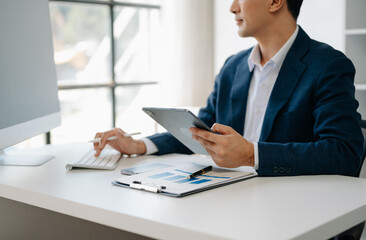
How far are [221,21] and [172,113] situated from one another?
348 cm

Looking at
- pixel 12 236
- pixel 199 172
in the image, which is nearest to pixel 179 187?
pixel 199 172

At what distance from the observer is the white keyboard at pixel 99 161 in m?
1.49

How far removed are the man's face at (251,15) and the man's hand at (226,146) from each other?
590 mm

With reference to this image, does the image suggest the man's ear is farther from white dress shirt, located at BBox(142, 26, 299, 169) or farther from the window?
the window

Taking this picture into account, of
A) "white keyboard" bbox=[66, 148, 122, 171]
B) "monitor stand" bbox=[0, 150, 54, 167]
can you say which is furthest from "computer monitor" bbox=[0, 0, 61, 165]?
"white keyboard" bbox=[66, 148, 122, 171]

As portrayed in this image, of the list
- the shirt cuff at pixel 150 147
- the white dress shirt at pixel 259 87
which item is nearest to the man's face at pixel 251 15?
the white dress shirt at pixel 259 87

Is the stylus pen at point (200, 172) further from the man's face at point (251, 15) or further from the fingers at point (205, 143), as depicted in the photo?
the man's face at point (251, 15)

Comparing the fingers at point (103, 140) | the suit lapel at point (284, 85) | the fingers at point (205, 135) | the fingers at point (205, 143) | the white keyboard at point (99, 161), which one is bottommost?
the white keyboard at point (99, 161)

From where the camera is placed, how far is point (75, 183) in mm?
1307

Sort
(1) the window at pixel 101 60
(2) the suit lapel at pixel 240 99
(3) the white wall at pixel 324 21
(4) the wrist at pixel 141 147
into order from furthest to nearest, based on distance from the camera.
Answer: (1) the window at pixel 101 60 < (3) the white wall at pixel 324 21 < (2) the suit lapel at pixel 240 99 < (4) the wrist at pixel 141 147

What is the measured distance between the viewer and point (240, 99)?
1862mm

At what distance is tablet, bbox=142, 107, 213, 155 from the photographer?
129 centimetres

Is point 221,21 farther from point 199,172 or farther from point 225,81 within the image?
point 199,172

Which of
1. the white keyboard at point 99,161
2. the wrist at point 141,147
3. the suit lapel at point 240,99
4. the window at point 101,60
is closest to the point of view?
the white keyboard at point 99,161
